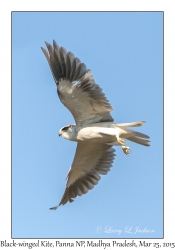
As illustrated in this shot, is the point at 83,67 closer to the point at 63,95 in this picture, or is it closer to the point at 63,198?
the point at 63,95

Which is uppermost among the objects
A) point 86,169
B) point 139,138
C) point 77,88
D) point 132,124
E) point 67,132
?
point 77,88

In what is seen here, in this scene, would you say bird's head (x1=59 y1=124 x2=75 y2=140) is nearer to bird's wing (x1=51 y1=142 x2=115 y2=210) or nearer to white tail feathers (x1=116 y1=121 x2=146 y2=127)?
bird's wing (x1=51 y1=142 x2=115 y2=210)

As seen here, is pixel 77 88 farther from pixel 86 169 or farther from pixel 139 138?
pixel 86 169

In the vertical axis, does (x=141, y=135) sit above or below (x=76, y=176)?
above

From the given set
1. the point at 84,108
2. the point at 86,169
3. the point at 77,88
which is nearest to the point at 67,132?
the point at 84,108

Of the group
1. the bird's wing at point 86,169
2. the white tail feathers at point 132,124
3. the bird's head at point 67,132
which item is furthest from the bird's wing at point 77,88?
the bird's wing at point 86,169

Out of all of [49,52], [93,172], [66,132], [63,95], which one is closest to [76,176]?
[93,172]

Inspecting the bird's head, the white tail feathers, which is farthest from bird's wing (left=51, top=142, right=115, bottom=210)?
the white tail feathers
